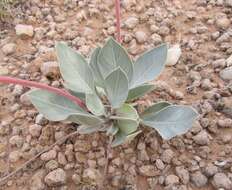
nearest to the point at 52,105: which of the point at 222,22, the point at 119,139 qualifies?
the point at 119,139

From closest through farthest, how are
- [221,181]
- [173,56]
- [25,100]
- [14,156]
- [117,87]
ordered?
[117,87]
[221,181]
[14,156]
[25,100]
[173,56]

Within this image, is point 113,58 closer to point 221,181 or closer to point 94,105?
point 94,105

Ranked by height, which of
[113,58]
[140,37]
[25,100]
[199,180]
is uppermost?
[113,58]

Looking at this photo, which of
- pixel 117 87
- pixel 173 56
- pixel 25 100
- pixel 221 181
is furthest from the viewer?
pixel 173 56

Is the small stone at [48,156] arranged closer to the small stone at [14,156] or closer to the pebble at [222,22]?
the small stone at [14,156]

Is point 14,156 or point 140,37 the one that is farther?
point 140,37

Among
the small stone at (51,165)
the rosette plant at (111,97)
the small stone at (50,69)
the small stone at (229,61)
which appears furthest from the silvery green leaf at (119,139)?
the small stone at (229,61)

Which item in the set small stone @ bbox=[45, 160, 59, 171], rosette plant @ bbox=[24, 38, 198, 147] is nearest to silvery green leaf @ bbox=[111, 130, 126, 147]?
rosette plant @ bbox=[24, 38, 198, 147]
